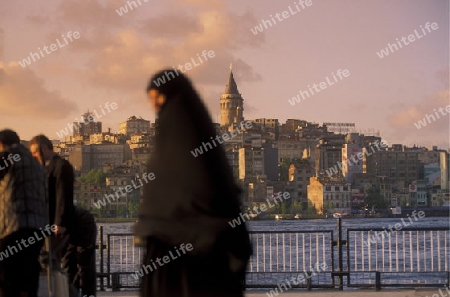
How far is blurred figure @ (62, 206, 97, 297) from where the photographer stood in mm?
8211

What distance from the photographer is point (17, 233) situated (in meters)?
6.61

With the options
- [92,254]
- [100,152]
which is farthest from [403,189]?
[92,254]

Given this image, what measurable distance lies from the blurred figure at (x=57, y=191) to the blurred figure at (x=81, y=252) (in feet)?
1.32

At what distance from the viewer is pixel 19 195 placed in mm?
6648

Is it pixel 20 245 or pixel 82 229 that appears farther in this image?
pixel 82 229

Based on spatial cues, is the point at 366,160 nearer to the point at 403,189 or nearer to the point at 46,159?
the point at 403,189

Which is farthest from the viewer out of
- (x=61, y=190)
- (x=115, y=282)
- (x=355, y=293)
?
(x=115, y=282)

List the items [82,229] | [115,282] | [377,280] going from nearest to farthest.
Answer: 1. [82,229]
2. [377,280]
3. [115,282]

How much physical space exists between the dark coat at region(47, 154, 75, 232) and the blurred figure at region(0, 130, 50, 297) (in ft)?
2.54

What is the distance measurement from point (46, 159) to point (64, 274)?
90cm

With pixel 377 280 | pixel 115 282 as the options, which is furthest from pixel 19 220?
pixel 377 280

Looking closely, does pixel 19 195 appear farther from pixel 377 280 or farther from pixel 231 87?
pixel 231 87

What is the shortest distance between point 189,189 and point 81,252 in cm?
480

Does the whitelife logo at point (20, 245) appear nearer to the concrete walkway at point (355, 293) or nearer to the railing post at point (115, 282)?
the concrete walkway at point (355, 293)
